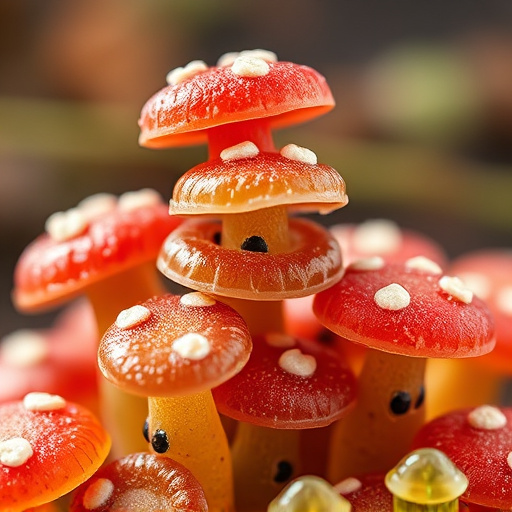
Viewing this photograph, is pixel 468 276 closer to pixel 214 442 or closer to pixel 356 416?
pixel 356 416

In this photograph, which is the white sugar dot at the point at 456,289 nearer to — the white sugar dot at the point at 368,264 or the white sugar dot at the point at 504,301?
the white sugar dot at the point at 368,264

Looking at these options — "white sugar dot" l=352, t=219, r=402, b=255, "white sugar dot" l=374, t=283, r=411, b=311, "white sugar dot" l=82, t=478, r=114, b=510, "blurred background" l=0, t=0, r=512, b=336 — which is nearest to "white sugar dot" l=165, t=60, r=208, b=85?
"white sugar dot" l=374, t=283, r=411, b=311

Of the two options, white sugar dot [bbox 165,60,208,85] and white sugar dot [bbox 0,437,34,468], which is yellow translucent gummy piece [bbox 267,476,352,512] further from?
white sugar dot [bbox 165,60,208,85]

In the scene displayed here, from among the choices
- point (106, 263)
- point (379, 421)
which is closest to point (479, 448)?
point (379, 421)

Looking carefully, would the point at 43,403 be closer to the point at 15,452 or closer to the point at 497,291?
the point at 15,452

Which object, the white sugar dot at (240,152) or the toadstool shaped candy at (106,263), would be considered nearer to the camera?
the white sugar dot at (240,152)

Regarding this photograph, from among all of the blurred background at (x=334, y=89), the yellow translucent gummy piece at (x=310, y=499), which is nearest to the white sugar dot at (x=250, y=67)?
the yellow translucent gummy piece at (x=310, y=499)
